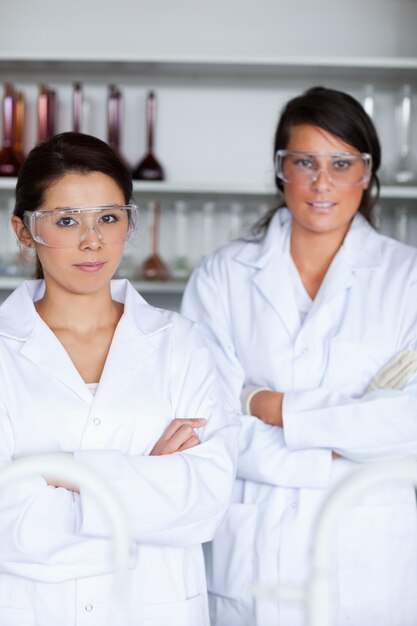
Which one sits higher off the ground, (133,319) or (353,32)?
(353,32)

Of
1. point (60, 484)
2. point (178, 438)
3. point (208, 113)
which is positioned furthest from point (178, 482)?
point (208, 113)

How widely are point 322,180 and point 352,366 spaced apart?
0.40 meters

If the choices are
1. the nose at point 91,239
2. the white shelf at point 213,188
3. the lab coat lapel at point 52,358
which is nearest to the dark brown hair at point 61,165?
the nose at point 91,239

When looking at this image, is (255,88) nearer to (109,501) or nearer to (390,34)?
(390,34)

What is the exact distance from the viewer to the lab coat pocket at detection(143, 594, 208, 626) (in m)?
1.40

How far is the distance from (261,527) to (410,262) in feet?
2.14

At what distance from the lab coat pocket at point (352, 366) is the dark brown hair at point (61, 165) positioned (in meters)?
0.56

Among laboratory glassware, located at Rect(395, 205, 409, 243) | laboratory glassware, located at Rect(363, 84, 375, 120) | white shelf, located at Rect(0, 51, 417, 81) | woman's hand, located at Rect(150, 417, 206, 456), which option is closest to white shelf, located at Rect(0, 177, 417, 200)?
laboratory glassware, located at Rect(395, 205, 409, 243)

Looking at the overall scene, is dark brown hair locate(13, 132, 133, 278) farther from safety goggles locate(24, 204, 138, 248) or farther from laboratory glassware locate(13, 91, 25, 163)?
laboratory glassware locate(13, 91, 25, 163)

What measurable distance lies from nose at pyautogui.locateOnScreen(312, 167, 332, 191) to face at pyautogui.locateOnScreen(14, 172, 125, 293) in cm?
50

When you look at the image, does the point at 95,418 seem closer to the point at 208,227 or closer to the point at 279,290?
the point at 279,290

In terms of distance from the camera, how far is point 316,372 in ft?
6.12

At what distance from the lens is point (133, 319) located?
5.33ft

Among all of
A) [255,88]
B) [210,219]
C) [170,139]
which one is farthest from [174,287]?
[255,88]
